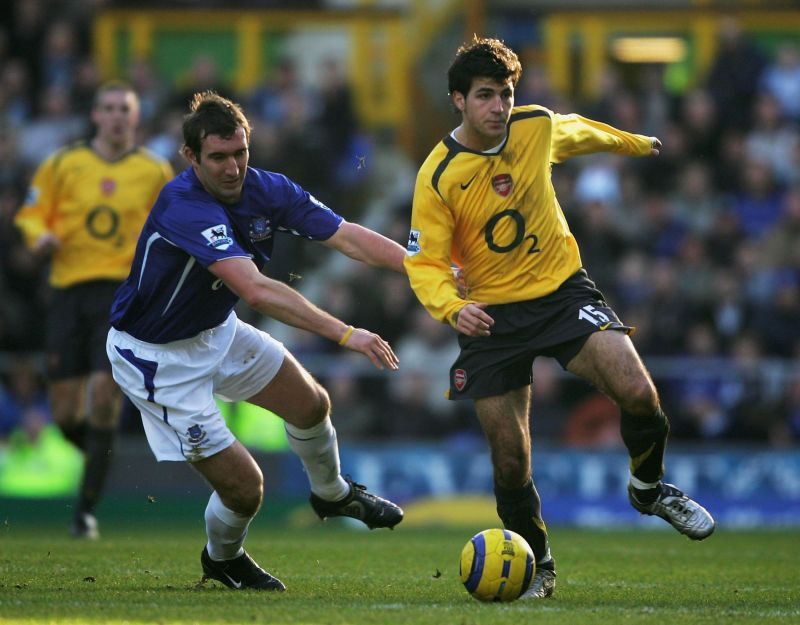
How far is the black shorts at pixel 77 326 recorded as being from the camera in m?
11.6

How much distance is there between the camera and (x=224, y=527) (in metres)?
7.93

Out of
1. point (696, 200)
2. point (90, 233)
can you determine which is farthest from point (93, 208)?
point (696, 200)

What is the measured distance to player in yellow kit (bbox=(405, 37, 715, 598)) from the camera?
308 inches

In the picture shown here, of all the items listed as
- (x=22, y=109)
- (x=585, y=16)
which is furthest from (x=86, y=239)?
(x=585, y=16)

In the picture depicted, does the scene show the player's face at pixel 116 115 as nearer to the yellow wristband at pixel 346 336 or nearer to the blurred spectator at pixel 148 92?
the yellow wristband at pixel 346 336

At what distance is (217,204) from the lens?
25.5ft

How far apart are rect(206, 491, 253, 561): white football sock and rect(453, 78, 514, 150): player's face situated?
2.36 meters

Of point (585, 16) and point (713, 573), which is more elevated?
point (585, 16)

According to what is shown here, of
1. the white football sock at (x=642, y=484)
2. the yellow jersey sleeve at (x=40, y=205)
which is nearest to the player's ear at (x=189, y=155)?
the white football sock at (x=642, y=484)

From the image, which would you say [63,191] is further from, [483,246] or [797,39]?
[797,39]

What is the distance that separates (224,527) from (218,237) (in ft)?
5.10

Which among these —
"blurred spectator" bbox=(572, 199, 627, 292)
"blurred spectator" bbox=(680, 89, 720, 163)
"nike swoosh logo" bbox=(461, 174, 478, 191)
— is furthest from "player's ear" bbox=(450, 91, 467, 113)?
"blurred spectator" bbox=(680, 89, 720, 163)

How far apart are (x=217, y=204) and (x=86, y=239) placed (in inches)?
162

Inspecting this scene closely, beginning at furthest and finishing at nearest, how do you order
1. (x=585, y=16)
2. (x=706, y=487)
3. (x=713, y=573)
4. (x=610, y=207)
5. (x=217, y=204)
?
(x=585, y=16) < (x=610, y=207) < (x=706, y=487) < (x=713, y=573) < (x=217, y=204)
